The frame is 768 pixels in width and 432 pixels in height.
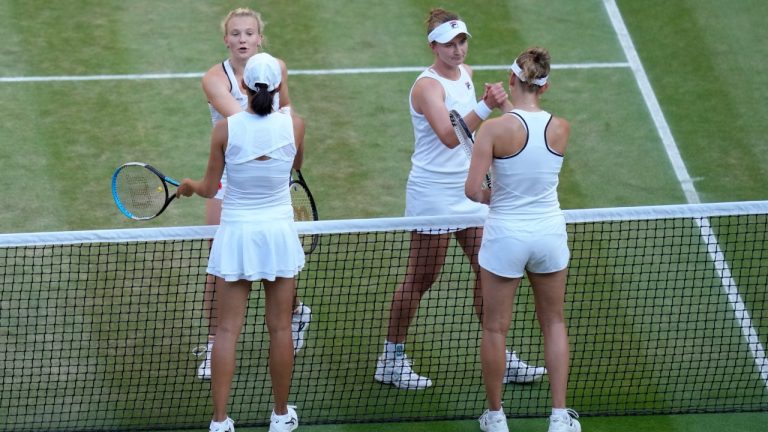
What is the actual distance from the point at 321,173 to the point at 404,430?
11.2 ft

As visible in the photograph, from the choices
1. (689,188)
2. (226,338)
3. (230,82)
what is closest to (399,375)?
(226,338)

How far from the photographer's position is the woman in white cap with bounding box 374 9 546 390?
25.7ft

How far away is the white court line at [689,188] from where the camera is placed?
8.77 m

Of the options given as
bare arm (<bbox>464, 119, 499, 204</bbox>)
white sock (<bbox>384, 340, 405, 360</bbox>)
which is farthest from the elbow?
white sock (<bbox>384, 340, 405, 360</bbox>)

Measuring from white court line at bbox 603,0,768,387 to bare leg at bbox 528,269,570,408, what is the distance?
4.18 ft

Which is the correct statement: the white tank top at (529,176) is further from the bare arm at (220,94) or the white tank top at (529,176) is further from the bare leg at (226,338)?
the bare arm at (220,94)

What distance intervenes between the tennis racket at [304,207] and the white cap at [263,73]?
1.20 metres

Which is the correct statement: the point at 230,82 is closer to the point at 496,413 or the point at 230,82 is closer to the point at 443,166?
the point at 443,166

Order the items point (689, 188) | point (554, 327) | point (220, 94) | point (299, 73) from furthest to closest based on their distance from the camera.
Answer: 1. point (299, 73)
2. point (689, 188)
3. point (220, 94)
4. point (554, 327)

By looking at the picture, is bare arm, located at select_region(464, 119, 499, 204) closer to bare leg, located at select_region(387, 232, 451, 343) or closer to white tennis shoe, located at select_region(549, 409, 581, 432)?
bare leg, located at select_region(387, 232, 451, 343)

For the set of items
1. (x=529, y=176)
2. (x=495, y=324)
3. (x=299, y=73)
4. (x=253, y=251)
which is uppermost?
(x=299, y=73)

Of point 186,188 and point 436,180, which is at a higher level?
point 436,180

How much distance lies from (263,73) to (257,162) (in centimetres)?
47

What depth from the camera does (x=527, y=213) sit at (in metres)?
7.25
